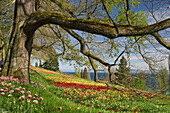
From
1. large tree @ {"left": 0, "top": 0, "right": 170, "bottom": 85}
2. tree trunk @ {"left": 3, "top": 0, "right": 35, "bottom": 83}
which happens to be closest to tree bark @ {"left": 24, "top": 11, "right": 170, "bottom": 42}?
large tree @ {"left": 0, "top": 0, "right": 170, "bottom": 85}

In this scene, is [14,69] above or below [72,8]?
below

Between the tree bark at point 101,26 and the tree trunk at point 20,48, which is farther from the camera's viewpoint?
the tree trunk at point 20,48

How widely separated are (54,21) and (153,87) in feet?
13.4

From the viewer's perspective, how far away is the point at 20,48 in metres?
5.96

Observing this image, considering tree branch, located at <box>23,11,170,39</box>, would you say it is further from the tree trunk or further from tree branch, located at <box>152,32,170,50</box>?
tree branch, located at <box>152,32,170,50</box>

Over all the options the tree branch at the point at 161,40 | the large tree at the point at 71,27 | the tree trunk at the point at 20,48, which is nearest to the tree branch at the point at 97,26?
the large tree at the point at 71,27

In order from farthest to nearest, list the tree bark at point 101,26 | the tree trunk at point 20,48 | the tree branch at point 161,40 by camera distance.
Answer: the tree trunk at point 20,48 < the tree branch at point 161,40 < the tree bark at point 101,26

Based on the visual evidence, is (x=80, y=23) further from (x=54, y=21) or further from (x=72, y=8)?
(x=72, y=8)

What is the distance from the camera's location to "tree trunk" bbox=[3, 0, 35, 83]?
582 centimetres

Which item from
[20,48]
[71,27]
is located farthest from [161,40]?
[20,48]

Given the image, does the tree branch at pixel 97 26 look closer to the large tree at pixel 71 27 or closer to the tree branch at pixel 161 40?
the large tree at pixel 71 27

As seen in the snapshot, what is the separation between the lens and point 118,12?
7246 millimetres

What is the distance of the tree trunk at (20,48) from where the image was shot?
5816 millimetres

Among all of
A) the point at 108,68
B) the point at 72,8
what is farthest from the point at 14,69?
the point at 72,8
